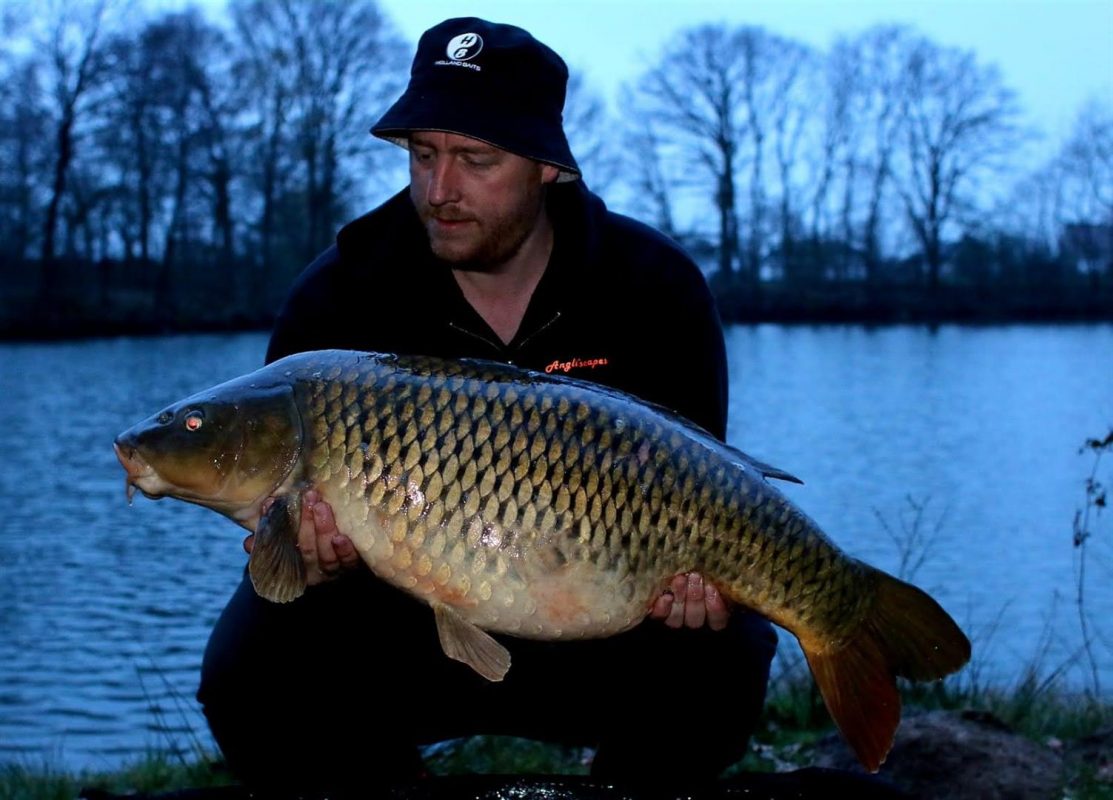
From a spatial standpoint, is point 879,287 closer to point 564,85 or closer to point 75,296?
point 75,296

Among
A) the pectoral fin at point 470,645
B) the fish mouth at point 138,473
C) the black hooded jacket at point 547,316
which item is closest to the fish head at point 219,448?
the fish mouth at point 138,473

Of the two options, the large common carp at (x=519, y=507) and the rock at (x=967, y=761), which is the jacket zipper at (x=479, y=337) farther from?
the rock at (x=967, y=761)

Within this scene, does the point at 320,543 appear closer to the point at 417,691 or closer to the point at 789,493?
the point at 417,691

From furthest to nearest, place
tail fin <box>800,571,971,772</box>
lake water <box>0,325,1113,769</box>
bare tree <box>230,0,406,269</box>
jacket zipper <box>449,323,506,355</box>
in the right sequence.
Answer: bare tree <box>230,0,406,269</box>, lake water <box>0,325,1113,769</box>, jacket zipper <box>449,323,506,355</box>, tail fin <box>800,571,971,772</box>

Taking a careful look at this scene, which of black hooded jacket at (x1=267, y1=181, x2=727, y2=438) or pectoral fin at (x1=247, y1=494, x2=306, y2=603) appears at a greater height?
black hooded jacket at (x1=267, y1=181, x2=727, y2=438)

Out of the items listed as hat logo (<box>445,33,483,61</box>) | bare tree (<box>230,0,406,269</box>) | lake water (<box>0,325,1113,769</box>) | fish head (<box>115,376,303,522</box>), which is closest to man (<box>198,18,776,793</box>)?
hat logo (<box>445,33,483,61</box>)

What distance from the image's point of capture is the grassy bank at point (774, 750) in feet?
8.85

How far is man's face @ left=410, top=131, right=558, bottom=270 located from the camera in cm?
237

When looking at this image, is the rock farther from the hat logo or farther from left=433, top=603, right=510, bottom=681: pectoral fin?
the hat logo

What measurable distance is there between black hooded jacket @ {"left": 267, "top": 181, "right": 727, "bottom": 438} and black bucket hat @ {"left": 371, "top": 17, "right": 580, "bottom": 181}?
7.2 inches

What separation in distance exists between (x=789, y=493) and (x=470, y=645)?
6126 millimetres

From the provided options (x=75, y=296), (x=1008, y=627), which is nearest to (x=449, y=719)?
(x=1008, y=627)

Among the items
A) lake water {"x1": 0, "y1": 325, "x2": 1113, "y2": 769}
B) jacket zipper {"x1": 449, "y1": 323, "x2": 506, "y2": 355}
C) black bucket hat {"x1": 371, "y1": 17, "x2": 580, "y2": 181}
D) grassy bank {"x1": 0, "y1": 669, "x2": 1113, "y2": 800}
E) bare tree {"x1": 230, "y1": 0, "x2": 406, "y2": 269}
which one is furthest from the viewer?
bare tree {"x1": 230, "y1": 0, "x2": 406, "y2": 269}

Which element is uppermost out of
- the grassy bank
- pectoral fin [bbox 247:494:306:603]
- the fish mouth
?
the fish mouth
